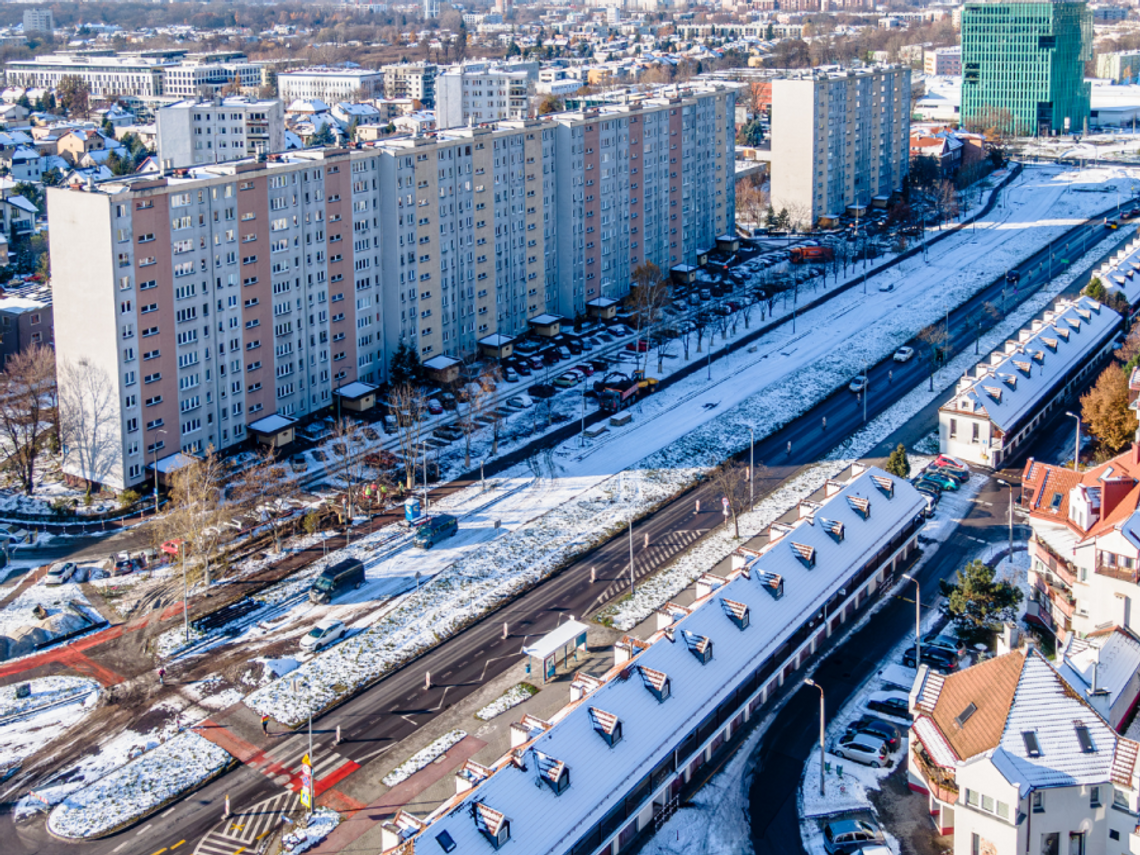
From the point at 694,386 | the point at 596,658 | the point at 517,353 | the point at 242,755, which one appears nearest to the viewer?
the point at 242,755

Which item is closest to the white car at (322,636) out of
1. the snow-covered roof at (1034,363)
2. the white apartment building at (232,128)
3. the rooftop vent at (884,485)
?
the rooftop vent at (884,485)

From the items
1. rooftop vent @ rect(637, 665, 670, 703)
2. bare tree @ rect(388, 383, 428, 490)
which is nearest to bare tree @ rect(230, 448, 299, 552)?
bare tree @ rect(388, 383, 428, 490)

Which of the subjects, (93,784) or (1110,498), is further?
(1110,498)

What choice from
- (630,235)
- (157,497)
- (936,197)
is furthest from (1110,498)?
(936,197)

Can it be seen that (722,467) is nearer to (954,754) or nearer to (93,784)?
(954,754)

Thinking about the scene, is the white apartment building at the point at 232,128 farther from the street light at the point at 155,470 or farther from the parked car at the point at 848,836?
the parked car at the point at 848,836

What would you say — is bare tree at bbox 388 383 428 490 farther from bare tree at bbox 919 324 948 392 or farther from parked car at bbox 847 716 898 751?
bare tree at bbox 919 324 948 392

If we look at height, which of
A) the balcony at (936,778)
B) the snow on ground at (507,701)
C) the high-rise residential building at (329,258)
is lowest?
the snow on ground at (507,701)
